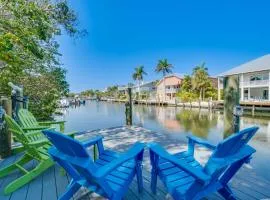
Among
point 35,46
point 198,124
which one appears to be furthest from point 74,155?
point 198,124

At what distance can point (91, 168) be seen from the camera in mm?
1889

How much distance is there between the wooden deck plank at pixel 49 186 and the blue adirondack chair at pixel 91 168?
412 mm

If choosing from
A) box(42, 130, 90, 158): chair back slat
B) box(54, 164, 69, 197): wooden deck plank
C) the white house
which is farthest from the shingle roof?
box(42, 130, 90, 158): chair back slat

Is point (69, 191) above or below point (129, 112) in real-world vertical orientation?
below

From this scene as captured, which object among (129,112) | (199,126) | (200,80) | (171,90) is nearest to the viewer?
(129,112)

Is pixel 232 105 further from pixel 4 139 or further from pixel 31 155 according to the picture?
pixel 4 139

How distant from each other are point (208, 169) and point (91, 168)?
0.99 metres

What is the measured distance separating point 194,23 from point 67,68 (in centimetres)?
2582

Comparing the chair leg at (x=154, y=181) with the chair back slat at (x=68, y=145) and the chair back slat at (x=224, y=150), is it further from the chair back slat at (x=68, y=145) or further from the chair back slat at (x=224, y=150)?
the chair back slat at (x=68, y=145)

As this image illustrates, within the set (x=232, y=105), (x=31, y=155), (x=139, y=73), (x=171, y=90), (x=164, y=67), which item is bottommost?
(x=31, y=155)

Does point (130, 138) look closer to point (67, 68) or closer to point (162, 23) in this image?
point (67, 68)

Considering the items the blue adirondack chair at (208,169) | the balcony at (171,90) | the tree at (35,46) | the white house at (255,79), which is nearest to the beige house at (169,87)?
the balcony at (171,90)

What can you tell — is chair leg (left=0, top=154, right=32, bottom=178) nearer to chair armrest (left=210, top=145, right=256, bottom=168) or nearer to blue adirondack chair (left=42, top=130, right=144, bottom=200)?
blue adirondack chair (left=42, top=130, right=144, bottom=200)

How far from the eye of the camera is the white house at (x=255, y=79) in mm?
27175
